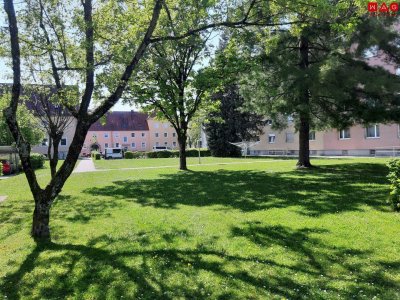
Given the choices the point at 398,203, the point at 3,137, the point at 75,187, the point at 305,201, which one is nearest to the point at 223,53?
the point at 75,187

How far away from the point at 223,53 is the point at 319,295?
52.4 feet

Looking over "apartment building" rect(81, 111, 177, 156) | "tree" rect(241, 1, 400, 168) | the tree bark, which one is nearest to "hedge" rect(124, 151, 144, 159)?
"apartment building" rect(81, 111, 177, 156)

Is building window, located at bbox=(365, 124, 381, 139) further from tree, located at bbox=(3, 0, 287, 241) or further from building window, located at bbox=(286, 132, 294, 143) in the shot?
tree, located at bbox=(3, 0, 287, 241)

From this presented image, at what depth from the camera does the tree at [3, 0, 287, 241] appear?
6.62 meters

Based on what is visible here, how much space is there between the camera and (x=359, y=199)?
32.2ft

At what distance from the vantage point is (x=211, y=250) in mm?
5891

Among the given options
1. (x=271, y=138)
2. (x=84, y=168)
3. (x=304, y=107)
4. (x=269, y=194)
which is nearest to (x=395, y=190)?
(x=269, y=194)

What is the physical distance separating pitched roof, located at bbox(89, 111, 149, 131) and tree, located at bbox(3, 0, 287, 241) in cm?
7520

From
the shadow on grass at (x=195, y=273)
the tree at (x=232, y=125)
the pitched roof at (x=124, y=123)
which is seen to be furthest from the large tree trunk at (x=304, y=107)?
the pitched roof at (x=124, y=123)

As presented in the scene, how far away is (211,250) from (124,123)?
8349 centimetres

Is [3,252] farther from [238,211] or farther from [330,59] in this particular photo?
[330,59]

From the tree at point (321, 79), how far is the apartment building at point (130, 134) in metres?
67.2

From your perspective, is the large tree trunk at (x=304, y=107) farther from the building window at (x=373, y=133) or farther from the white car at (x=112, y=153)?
the white car at (x=112, y=153)

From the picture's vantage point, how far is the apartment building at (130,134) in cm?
8406
